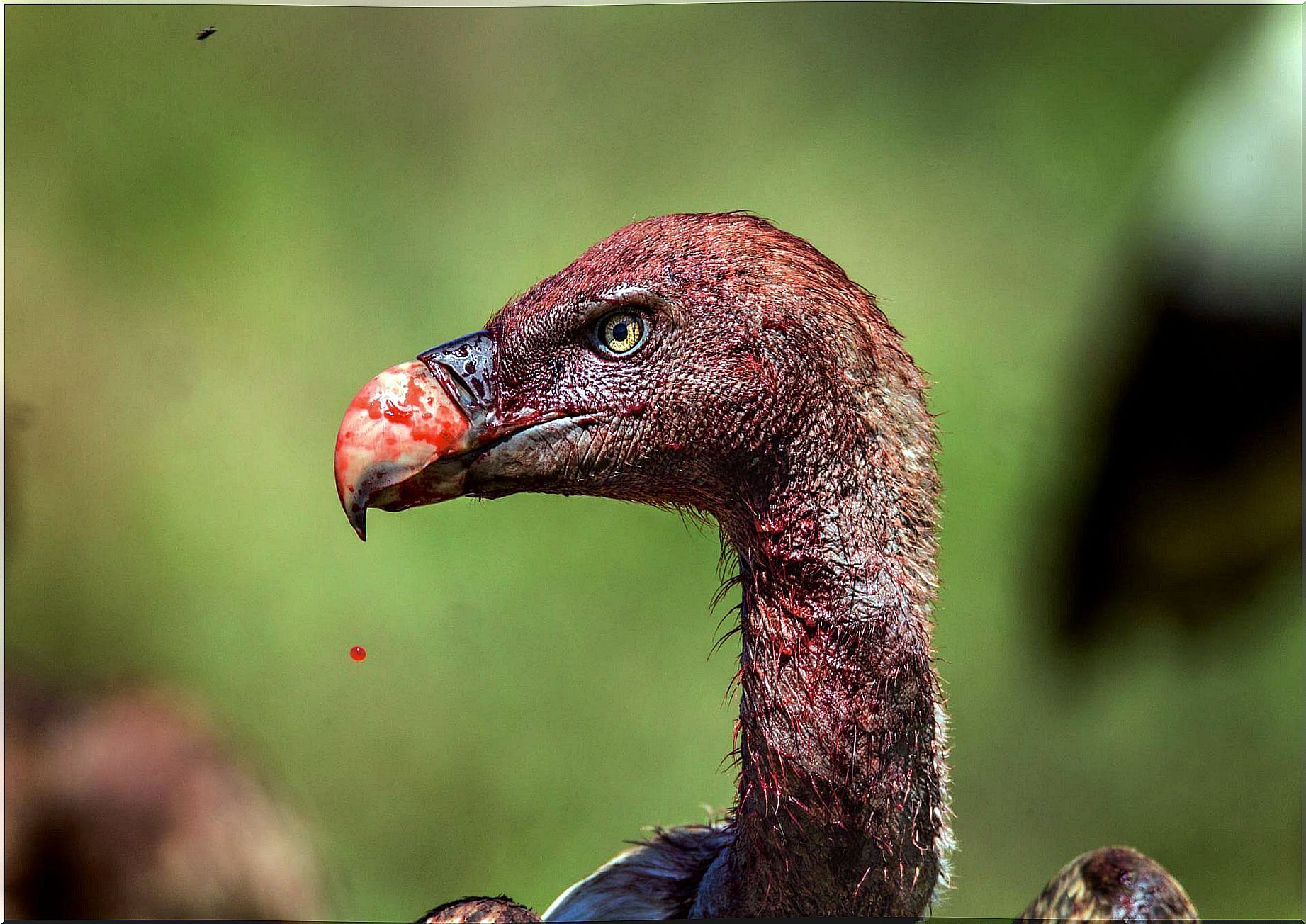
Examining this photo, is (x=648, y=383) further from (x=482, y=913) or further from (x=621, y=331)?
(x=482, y=913)

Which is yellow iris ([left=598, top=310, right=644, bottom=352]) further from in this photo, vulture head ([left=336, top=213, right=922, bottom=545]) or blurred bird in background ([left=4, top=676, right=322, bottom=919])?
blurred bird in background ([left=4, top=676, right=322, bottom=919])

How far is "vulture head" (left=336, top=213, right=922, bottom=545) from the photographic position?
1.93 m

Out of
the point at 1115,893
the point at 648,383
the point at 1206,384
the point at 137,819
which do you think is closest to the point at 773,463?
the point at 648,383

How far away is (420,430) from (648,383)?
0.42 metres

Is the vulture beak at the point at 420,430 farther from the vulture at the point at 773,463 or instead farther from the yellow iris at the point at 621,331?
the yellow iris at the point at 621,331

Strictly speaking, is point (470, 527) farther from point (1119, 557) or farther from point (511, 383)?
Result: point (1119, 557)

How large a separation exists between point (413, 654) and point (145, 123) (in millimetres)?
1482

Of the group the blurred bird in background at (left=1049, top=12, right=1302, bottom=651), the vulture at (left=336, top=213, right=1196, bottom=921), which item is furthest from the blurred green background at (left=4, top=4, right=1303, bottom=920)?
the vulture at (left=336, top=213, right=1196, bottom=921)

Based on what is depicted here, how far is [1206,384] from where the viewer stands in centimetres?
269

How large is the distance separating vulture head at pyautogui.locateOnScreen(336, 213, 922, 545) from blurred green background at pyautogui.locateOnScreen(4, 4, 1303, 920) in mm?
685

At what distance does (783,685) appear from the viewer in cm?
197

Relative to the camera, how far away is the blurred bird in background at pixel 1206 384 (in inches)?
104

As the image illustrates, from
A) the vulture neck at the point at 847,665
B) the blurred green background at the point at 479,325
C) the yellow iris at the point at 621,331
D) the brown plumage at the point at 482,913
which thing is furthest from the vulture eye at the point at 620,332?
the brown plumage at the point at 482,913

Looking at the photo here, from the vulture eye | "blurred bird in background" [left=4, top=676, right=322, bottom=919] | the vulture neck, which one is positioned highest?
the vulture eye
